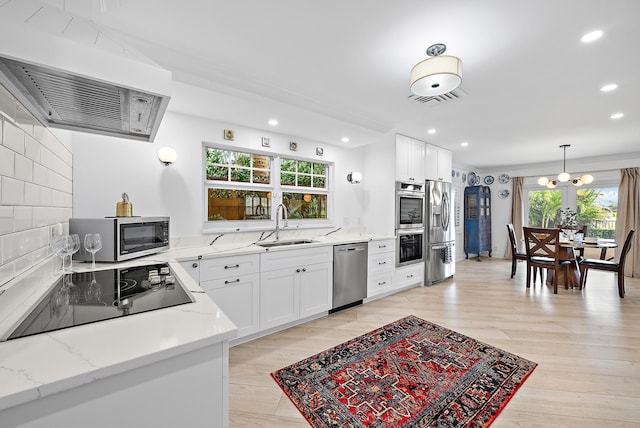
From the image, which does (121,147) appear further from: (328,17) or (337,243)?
(337,243)

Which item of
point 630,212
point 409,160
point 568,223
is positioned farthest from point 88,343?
point 630,212

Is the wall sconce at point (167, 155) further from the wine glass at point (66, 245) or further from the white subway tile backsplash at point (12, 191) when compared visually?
the white subway tile backsplash at point (12, 191)

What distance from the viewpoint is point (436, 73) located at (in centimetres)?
186

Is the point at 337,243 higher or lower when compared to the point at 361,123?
lower

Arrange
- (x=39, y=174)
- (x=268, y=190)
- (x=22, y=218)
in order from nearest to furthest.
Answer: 1. (x=22, y=218)
2. (x=39, y=174)
3. (x=268, y=190)

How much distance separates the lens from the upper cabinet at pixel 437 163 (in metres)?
4.55

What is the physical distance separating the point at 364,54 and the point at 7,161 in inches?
84.8

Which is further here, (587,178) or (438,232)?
(587,178)

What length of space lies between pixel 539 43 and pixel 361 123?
1788mm

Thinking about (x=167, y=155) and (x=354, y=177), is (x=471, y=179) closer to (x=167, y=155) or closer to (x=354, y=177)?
(x=354, y=177)

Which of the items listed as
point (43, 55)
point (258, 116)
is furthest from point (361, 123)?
point (43, 55)

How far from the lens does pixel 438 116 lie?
3.42 metres

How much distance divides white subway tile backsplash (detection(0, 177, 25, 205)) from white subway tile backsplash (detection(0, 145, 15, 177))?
0.03m

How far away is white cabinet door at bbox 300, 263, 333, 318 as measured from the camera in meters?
2.93
